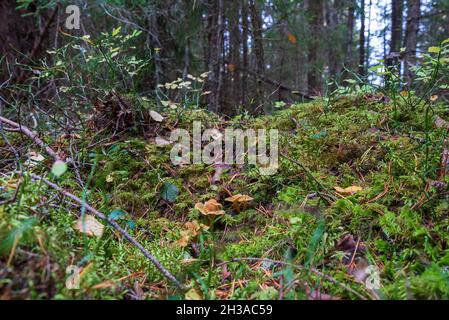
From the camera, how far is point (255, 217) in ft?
6.93

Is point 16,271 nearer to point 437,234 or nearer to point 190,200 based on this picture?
point 190,200

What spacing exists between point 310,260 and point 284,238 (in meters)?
0.31

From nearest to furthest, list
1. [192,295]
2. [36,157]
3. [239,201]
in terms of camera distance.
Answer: [192,295]
[239,201]
[36,157]

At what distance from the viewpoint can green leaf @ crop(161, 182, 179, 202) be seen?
2.34 metres

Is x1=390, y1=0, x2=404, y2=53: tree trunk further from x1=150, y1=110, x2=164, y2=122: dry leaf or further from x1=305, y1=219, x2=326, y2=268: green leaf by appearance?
x1=305, y1=219, x2=326, y2=268: green leaf

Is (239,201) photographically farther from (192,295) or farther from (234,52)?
(234,52)

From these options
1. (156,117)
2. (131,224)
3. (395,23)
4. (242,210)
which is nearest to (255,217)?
(242,210)

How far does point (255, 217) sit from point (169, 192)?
658 mm

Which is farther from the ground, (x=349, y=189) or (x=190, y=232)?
(x=349, y=189)

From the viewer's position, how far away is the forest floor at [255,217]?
4.33 ft

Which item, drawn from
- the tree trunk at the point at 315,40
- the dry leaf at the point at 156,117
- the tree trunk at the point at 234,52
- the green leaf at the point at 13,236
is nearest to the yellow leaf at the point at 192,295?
the green leaf at the point at 13,236
